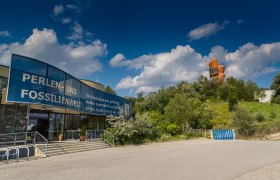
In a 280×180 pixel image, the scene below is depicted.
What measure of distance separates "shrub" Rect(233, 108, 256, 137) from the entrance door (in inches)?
929

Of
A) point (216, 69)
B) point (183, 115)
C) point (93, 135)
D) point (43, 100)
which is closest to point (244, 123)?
point (183, 115)

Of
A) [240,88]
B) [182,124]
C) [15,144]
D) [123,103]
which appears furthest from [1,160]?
[240,88]

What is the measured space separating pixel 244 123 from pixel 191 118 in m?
7.12

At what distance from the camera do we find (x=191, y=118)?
35500 mm

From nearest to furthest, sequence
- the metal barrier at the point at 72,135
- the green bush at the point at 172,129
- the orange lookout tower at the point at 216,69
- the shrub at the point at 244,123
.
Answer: the metal barrier at the point at 72,135
the green bush at the point at 172,129
the shrub at the point at 244,123
the orange lookout tower at the point at 216,69

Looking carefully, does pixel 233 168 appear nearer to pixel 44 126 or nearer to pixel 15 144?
pixel 15 144

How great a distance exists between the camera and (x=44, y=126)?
21.6m

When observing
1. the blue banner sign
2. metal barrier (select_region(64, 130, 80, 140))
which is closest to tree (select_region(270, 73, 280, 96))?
the blue banner sign

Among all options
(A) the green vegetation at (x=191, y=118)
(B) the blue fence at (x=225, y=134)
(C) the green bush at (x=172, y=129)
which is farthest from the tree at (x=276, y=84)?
(C) the green bush at (x=172, y=129)

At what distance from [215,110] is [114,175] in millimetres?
41015

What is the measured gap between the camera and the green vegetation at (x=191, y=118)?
24422 millimetres

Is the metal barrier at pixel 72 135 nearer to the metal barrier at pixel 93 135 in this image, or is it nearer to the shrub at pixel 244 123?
the metal barrier at pixel 93 135

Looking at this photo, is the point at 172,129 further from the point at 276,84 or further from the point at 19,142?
the point at 276,84

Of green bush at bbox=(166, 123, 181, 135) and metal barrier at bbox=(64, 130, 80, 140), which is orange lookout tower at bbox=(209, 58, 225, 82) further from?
metal barrier at bbox=(64, 130, 80, 140)
